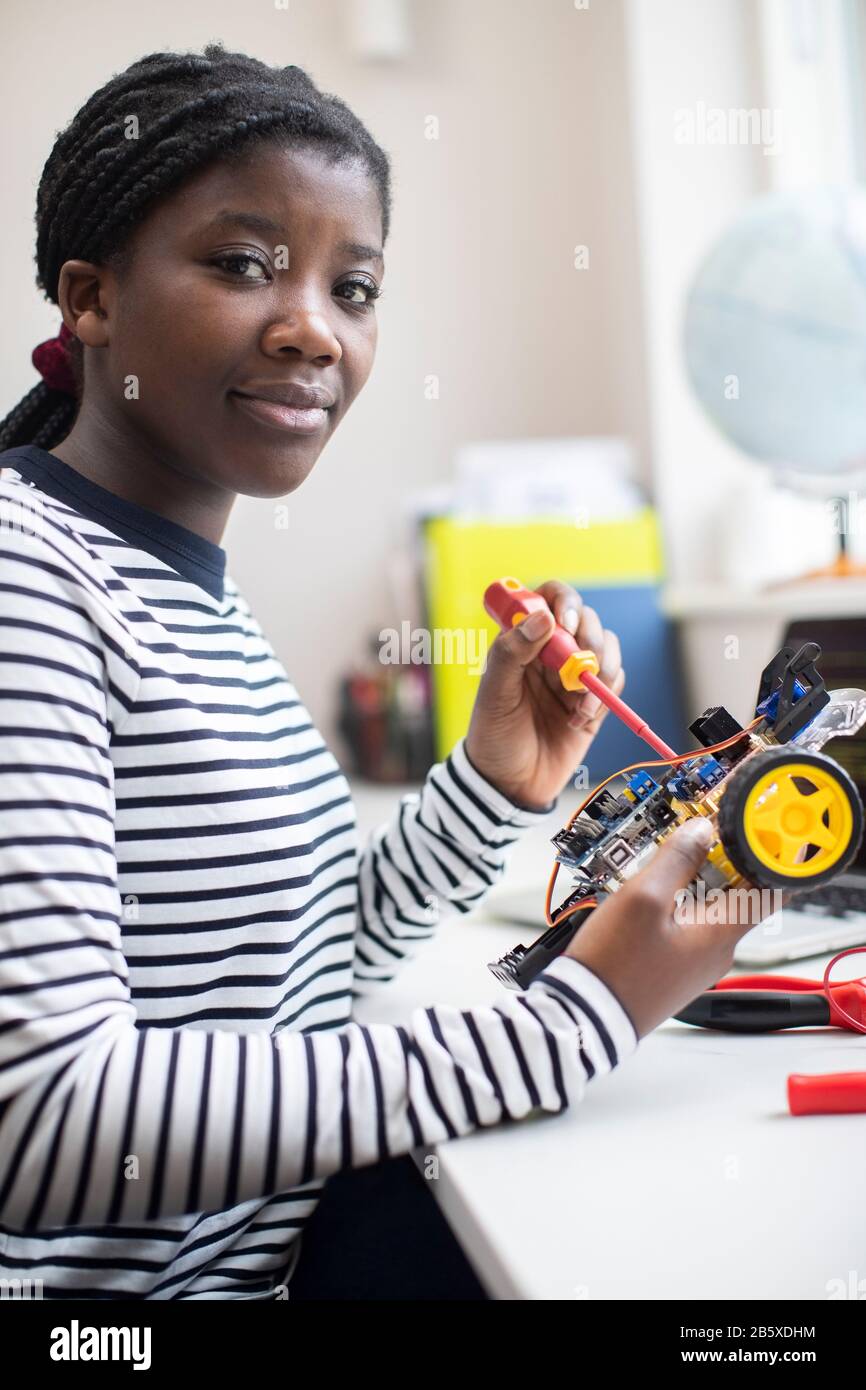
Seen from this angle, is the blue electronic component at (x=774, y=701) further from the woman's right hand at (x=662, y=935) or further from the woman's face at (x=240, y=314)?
the woman's face at (x=240, y=314)

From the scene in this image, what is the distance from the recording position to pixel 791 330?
3.69 ft

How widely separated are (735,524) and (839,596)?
33 centimetres

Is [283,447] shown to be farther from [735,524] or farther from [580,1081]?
[735,524]

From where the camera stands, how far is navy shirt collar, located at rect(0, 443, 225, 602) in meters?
0.61

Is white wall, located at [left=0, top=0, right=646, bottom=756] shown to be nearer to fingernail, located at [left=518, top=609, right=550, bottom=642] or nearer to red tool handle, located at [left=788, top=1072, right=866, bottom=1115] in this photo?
fingernail, located at [left=518, top=609, right=550, bottom=642]

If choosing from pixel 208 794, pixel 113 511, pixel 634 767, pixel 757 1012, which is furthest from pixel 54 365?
pixel 757 1012

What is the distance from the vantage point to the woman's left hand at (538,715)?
2.34ft

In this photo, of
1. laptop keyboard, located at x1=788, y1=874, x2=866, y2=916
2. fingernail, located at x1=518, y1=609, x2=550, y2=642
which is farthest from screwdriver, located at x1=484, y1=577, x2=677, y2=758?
laptop keyboard, located at x1=788, y1=874, x2=866, y2=916

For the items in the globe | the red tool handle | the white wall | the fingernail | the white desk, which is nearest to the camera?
the white desk

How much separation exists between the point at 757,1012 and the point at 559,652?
21cm

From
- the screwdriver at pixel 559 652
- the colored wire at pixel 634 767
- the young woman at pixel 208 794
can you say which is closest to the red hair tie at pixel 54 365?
the young woman at pixel 208 794

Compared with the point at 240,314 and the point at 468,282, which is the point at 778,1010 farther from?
the point at 468,282

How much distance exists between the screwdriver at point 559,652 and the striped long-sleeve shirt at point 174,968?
0.14 meters

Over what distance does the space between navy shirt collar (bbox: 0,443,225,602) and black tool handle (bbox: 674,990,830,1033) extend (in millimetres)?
351
